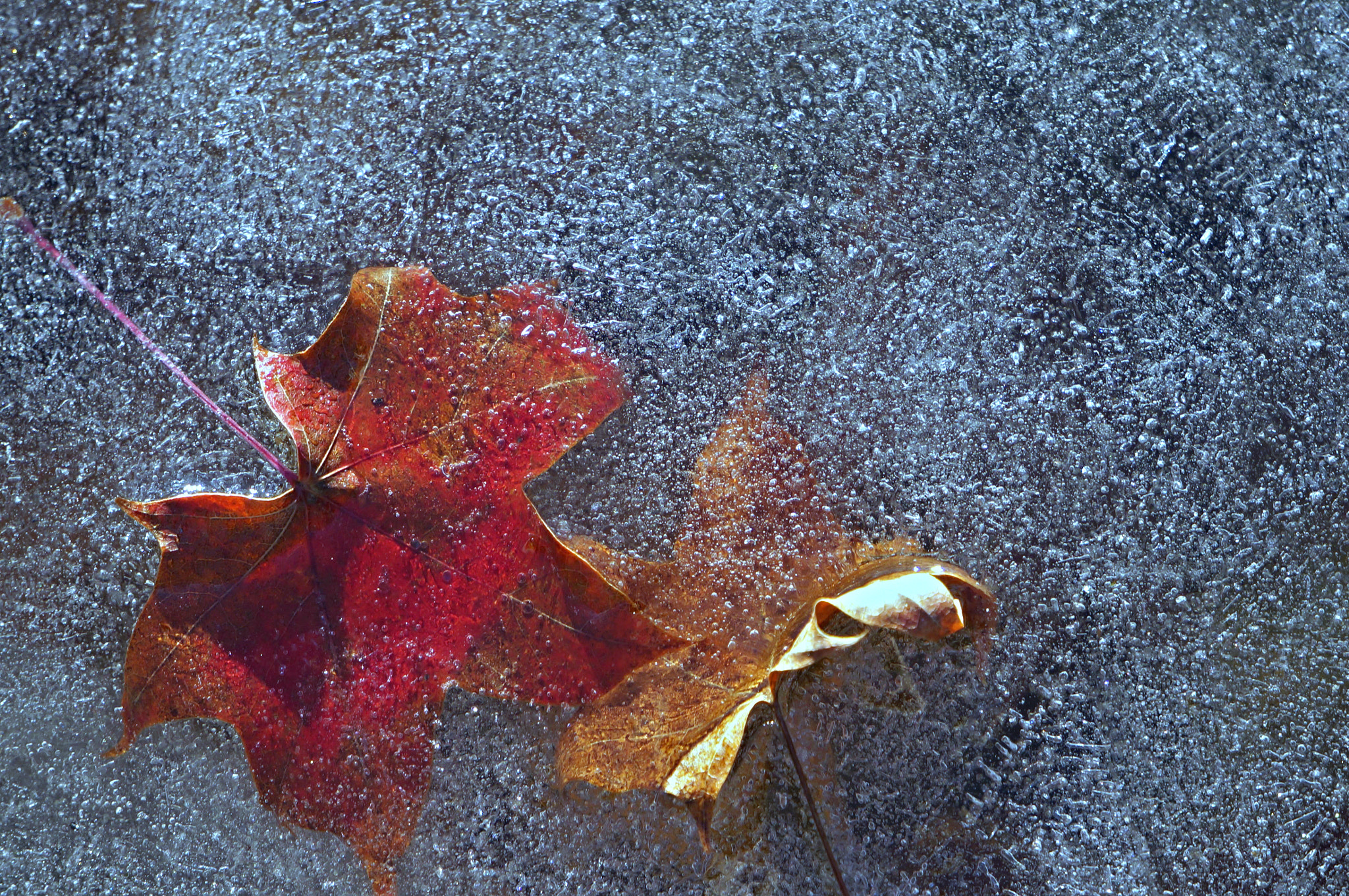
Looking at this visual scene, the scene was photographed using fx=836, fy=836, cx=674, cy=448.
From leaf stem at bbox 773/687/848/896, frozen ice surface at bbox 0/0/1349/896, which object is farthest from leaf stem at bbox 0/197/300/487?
leaf stem at bbox 773/687/848/896

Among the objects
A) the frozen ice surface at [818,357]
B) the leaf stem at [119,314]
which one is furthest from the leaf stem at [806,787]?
the leaf stem at [119,314]

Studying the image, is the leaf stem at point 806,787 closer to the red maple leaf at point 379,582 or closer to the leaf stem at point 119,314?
the red maple leaf at point 379,582

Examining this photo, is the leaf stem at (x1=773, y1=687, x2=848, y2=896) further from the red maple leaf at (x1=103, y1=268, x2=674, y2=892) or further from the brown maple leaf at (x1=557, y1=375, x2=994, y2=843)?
the red maple leaf at (x1=103, y1=268, x2=674, y2=892)

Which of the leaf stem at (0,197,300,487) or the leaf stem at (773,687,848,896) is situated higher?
the leaf stem at (0,197,300,487)

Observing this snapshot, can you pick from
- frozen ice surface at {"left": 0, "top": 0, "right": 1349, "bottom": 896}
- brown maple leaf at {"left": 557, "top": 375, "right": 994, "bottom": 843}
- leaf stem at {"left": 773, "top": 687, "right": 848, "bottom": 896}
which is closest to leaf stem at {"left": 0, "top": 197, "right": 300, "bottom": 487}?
frozen ice surface at {"left": 0, "top": 0, "right": 1349, "bottom": 896}
